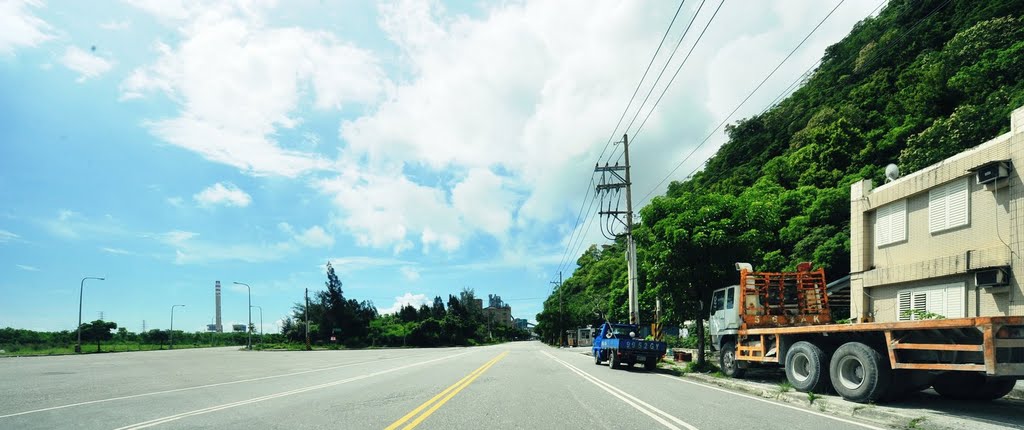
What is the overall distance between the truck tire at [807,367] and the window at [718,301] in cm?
502

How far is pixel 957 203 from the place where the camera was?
14.7m

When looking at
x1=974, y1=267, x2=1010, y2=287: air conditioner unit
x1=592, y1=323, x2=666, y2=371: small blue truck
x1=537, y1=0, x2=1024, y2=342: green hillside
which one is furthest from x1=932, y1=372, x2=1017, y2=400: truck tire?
x1=592, y1=323, x2=666, y2=371: small blue truck

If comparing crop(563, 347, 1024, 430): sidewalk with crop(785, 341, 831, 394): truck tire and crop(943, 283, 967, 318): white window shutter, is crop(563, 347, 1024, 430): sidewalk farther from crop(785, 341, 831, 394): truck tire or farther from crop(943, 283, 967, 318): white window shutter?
crop(943, 283, 967, 318): white window shutter

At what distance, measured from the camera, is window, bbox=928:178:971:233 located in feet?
47.4

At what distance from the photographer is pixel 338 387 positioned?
1426 cm

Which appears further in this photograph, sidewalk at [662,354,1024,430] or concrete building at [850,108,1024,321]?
concrete building at [850,108,1024,321]

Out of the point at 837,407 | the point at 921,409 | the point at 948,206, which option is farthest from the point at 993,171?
the point at 837,407

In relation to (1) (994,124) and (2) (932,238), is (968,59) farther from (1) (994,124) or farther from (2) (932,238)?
(2) (932,238)

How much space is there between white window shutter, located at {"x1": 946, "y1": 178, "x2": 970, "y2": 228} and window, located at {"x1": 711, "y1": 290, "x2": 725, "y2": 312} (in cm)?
613

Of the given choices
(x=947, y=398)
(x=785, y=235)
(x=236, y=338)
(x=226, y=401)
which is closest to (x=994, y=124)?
(x=785, y=235)

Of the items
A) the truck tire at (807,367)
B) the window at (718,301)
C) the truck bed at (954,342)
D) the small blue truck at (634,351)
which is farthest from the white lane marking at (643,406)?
the small blue truck at (634,351)

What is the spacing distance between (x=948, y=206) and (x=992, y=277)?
85.1 inches

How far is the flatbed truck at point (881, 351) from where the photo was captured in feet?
27.9

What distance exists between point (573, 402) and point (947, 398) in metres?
7.41
